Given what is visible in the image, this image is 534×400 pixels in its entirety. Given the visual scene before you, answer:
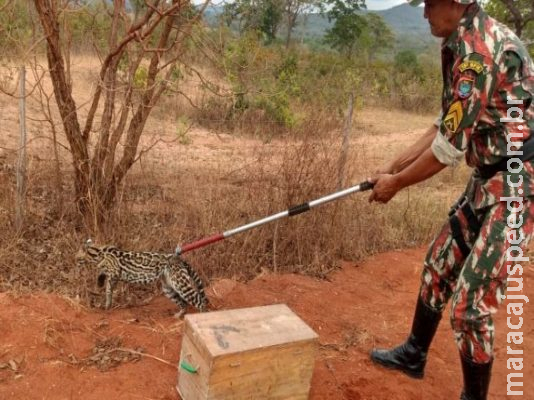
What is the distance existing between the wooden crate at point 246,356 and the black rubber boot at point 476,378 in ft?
3.06

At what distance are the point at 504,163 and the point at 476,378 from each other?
1.31 metres

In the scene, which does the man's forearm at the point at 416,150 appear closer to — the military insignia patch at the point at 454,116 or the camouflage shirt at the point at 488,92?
the camouflage shirt at the point at 488,92

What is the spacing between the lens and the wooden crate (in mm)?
3117

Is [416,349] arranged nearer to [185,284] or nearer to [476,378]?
[476,378]

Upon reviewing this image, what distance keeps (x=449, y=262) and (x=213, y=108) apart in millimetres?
9663

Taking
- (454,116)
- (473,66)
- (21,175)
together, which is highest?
(473,66)

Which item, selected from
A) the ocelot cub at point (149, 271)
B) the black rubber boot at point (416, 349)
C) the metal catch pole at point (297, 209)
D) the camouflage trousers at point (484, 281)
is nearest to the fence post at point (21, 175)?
the ocelot cub at point (149, 271)

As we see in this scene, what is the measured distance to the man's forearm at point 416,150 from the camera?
3756mm

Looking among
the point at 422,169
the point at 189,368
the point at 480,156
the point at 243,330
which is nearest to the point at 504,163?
the point at 480,156

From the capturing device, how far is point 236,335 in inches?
129

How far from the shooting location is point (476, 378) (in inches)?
130

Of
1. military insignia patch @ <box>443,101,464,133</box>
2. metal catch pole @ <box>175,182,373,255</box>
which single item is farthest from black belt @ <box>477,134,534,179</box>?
metal catch pole @ <box>175,182,373,255</box>

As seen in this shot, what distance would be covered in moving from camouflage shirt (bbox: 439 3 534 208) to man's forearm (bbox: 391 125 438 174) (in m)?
0.61

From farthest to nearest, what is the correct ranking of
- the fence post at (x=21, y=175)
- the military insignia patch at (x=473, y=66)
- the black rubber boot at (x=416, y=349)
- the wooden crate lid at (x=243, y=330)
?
the fence post at (x=21, y=175) < the black rubber boot at (x=416, y=349) < the wooden crate lid at (x=243, y=330) < the military insignia patch at (x=473, y=66)
